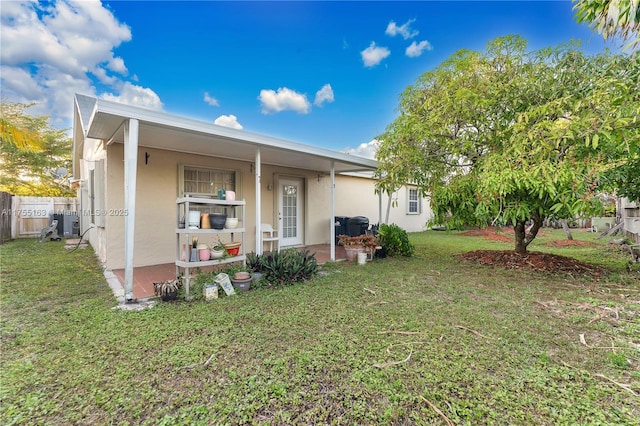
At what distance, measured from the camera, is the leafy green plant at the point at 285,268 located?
469cm

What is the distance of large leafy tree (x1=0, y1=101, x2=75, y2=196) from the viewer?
13930 millimetres

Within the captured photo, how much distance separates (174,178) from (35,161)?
580 inches

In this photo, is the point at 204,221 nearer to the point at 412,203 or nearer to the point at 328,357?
the point at 328,357

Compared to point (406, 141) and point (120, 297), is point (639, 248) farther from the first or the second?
point (120, 297)

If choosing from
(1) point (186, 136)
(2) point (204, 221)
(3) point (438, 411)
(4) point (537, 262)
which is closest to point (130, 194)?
(2) point (204, 221)

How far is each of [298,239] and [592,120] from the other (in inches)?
274

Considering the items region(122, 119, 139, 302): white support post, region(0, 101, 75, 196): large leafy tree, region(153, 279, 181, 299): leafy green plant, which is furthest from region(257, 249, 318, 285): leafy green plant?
region(0, 101, 75, 196): large leafy tree

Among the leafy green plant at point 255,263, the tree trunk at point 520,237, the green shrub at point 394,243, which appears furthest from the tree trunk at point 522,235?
the leafy green plant at point 255,263

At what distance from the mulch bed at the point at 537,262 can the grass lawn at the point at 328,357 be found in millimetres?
988

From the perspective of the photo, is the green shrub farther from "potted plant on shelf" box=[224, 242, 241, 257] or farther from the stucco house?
"potted plant on shelf" box=[224, 242, 241, 257]

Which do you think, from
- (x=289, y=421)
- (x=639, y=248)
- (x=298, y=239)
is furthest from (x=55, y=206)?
(x=639, y=248)

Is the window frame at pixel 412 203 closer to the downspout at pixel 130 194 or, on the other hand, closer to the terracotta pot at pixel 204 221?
the terracotta pot at pixel 204 221

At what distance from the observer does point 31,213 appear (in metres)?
10.6

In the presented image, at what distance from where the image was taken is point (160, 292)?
12.7 ft
